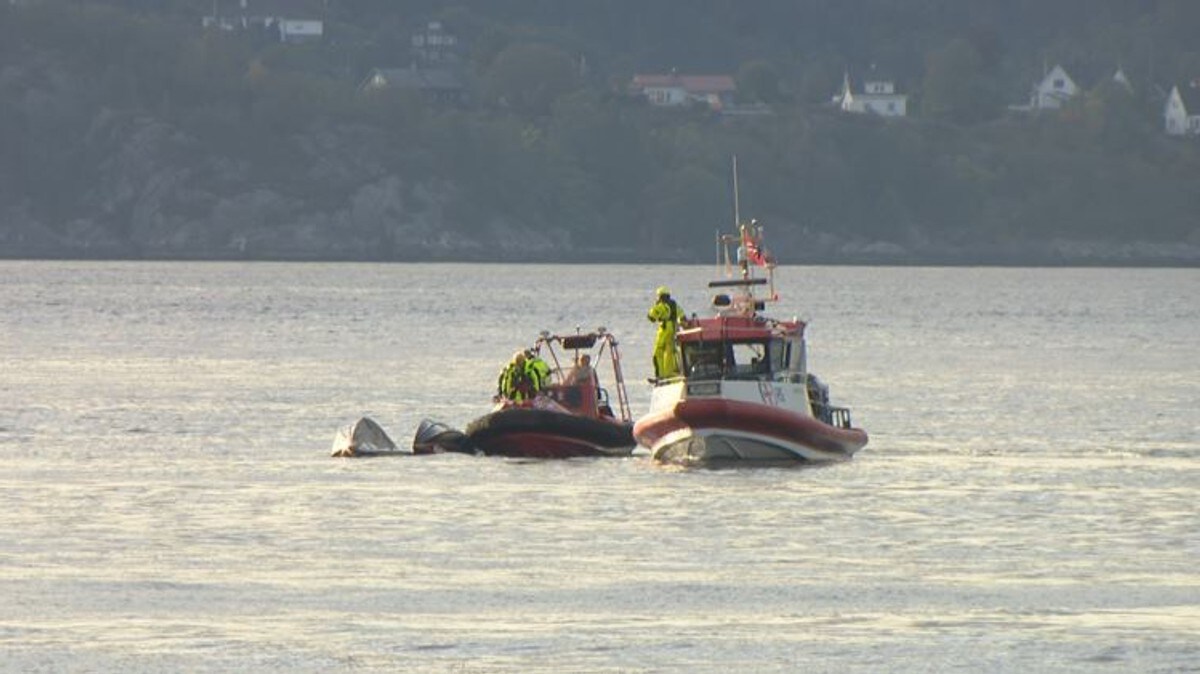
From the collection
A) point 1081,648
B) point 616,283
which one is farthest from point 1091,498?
point 616,283

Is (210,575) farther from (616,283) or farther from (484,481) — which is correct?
(616,283)

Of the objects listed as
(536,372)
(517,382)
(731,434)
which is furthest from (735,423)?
(517,382)

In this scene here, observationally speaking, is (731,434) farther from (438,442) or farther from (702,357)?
(438,442)

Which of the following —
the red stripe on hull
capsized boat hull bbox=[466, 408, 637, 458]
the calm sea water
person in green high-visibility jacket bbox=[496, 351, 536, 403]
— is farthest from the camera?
person in green high-visibility jacket bbox=[496, 351, 536, 403]

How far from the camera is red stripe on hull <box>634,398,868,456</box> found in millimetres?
51688

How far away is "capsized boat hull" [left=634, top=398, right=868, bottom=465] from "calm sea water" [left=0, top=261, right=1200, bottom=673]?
0.65m

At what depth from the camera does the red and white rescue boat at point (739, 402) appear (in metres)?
51.8

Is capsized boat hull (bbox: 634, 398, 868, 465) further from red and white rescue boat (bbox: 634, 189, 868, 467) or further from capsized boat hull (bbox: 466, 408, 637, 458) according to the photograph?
capsized boat hull (bbox: 466, 408, 637, 458)

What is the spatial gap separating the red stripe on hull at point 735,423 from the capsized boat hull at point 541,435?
→ 0.97 meters

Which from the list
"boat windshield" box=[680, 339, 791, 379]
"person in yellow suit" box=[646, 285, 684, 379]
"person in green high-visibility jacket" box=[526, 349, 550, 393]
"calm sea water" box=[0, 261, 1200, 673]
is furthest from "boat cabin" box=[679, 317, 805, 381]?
"person in green high-visibility jacket" box=[526, 349, 550, 393]

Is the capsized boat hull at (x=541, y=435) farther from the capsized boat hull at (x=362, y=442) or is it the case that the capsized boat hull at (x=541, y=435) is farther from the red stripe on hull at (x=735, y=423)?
the capsized boat hull at (x=362, y=442)

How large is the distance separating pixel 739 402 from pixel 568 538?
32.5 feet

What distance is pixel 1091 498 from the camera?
48.9 m

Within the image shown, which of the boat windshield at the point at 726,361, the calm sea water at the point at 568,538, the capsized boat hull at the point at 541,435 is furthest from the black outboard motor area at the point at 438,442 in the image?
the boat windshield at the point at 726,361
